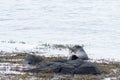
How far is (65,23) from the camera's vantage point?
59.0 meters

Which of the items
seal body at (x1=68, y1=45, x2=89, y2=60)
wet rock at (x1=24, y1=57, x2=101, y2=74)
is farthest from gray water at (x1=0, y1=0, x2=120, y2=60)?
wet rock at (x1=24, y1=57, x2=101, y2=74)

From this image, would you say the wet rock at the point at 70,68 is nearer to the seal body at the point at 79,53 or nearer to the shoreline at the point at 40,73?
the shoreline at the point at 40,73

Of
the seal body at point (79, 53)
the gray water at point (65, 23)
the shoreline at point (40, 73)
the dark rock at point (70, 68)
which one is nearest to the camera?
the shoreline at point (40, 73)

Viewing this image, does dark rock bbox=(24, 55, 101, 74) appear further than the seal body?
No

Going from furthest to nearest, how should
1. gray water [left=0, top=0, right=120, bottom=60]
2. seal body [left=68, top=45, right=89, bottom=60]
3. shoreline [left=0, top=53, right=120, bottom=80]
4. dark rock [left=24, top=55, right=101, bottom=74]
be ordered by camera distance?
gray water [left=0, top=0, right=120, bottom=60] < seal body [left=68, top=45, right=89, bottom=60] < dark rock [left=24, top=55, right=101, bottom=74] < shoreline [left=0, top=53, right=120, bottom=80]

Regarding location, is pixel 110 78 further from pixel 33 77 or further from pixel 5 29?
pixel 5 29

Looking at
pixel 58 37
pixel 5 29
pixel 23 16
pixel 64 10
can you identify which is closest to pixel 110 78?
pixel 58 37

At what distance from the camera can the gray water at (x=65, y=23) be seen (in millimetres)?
40522

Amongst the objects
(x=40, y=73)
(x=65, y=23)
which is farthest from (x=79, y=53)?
(x=65, y=23)

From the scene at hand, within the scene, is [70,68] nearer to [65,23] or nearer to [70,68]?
[70,68]

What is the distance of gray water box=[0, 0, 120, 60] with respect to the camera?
40.5 m

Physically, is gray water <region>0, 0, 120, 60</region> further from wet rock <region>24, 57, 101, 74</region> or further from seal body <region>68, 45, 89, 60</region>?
wet rock <region>24, 57, 101, 74</region>

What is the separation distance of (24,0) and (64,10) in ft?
51.1

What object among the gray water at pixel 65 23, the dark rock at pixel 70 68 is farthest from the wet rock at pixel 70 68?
the gray water at pixel 65 23
